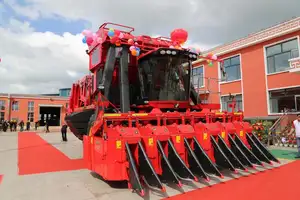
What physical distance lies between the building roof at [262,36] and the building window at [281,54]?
68 cm

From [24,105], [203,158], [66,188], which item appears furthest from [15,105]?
[203,158]

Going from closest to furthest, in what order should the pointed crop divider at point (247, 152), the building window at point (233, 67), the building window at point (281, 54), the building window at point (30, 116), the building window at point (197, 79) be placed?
the pointed crop divider at point (247, 152) < the building window at point (197, 79) < the building window at point (281, 54) < the building window at point (233, 67) < the building window at point (30, 116)

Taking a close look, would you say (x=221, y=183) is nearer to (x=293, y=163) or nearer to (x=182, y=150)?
(x=182, y=150)

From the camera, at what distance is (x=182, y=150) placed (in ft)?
17.2

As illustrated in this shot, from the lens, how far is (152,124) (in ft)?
18.7

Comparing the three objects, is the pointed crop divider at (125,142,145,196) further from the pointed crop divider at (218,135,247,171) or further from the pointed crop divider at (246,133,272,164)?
the pointed crop divider at (246,133,272,164)

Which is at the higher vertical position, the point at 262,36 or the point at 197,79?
the point at 262,36

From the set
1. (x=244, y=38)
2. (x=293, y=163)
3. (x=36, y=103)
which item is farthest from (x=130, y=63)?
(x=36, y=103)

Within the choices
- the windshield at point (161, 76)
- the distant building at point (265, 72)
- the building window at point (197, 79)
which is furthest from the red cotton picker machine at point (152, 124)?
the distant building at point (265, 72)

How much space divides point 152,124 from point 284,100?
41.2 feet

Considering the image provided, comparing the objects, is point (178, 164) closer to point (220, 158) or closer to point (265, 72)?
point (220, 158)

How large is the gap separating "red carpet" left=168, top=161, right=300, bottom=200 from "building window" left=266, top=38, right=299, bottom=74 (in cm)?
1109

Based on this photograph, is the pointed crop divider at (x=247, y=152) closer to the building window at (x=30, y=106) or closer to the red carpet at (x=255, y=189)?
the red carpet at (x=255, y=189)

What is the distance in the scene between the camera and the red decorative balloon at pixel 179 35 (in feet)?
22.9
